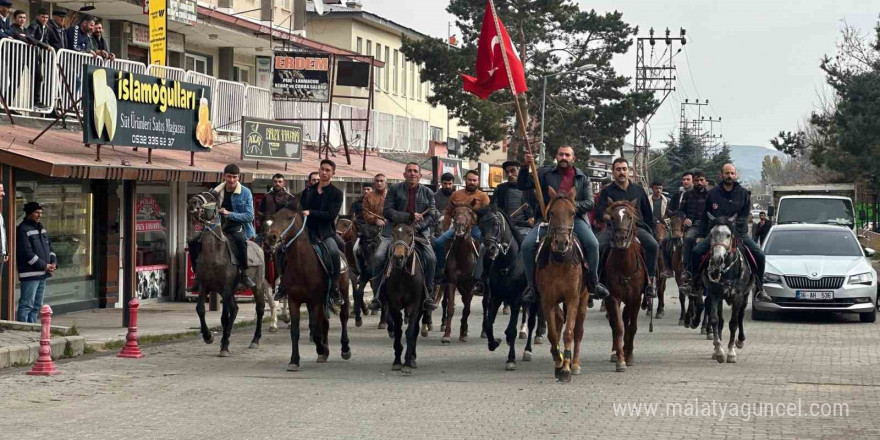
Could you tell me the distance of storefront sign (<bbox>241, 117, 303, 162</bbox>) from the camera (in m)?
27.1

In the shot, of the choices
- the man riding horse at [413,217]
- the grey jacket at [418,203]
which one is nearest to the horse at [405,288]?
the man riding horse at [413,217]

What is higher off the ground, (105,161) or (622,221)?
(105,161)

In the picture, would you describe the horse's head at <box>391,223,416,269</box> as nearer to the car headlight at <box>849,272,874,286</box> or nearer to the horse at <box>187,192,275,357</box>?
the horse at <box>187,192,275,357</box>

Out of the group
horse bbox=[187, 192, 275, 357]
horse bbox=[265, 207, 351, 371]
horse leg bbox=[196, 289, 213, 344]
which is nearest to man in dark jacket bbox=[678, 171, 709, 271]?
horse bbox=[265, 207, 351, 371]

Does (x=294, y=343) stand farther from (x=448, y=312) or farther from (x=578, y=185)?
(x=448, y=312)

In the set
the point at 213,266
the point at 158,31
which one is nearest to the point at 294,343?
the point at 213,266

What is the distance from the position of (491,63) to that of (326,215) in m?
4.27

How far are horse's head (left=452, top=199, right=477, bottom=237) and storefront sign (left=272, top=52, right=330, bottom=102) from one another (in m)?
15.6

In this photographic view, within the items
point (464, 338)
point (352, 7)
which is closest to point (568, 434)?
point (464, 338)

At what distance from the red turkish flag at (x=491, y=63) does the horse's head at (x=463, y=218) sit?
2.19 metres

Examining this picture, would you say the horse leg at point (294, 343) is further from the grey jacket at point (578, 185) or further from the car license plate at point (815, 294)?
the car license plate at point (815, 294)

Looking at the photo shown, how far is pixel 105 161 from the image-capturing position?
20.2 metres

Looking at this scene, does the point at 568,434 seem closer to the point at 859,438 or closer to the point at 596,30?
the point at 859,438

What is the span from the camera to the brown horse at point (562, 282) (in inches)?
553
